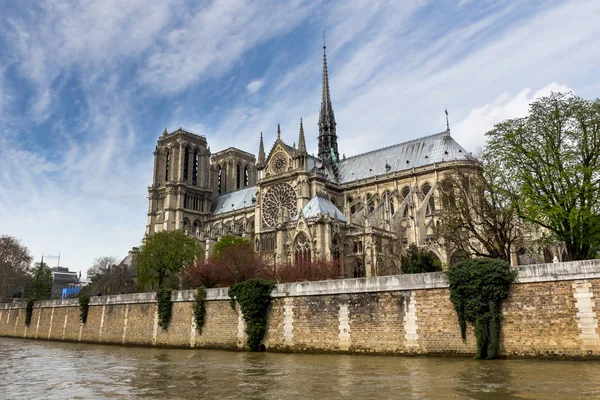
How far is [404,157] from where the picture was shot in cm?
5709

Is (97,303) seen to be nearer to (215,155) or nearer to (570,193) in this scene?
(570,193)

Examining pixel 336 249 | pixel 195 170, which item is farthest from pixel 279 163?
pixel 195 170

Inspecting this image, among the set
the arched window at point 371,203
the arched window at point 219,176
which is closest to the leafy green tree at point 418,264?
the arched window at point 371,203

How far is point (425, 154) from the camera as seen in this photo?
181ft

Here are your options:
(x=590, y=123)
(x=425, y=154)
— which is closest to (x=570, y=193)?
(x=590, y=123)

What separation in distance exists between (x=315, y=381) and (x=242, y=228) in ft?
160

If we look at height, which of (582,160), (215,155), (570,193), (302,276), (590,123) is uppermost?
(215,155)

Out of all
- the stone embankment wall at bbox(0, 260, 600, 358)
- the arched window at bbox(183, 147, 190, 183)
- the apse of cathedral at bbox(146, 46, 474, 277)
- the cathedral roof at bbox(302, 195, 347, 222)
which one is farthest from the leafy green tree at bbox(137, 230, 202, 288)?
the arched window at bbox(183, 147, 190, 183)

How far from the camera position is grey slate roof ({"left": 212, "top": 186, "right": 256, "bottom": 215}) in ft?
234

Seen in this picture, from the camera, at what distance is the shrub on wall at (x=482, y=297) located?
690 inches

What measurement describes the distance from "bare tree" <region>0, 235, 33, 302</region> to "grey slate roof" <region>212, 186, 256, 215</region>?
998 inches

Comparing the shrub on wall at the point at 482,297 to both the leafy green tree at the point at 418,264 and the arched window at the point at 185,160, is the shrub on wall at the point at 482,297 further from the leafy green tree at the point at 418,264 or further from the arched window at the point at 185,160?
the arched window at the point at 185,160

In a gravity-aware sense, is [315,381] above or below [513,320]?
below

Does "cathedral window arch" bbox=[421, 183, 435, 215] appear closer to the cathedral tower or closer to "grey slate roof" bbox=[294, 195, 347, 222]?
"grey slate roof" bbox=[294, 195, 347, 222]
